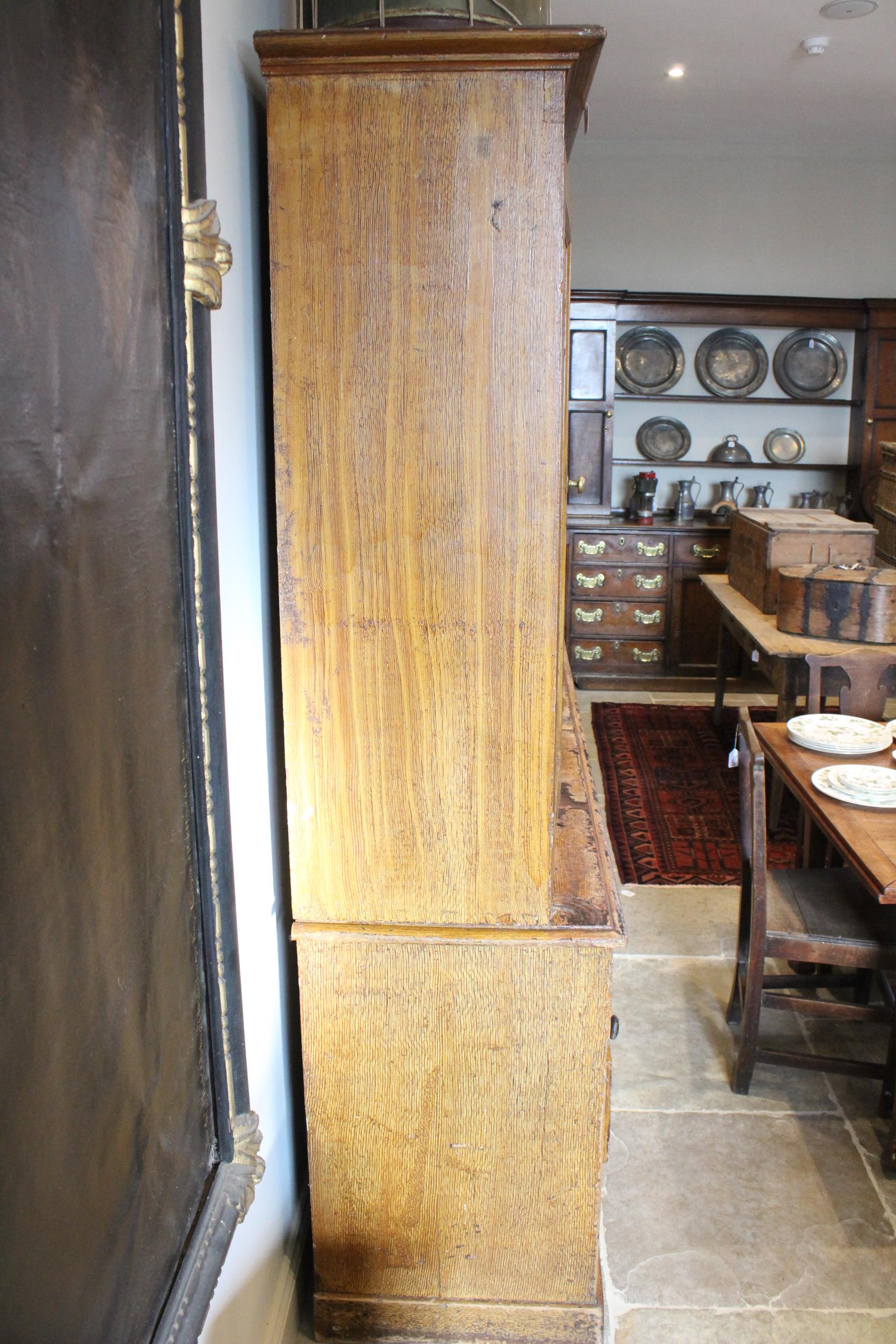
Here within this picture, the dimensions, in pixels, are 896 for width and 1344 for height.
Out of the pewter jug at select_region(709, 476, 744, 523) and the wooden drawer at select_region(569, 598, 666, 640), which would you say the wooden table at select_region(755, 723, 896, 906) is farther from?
the pewter jug at select_region(709, 476, 744, 523)

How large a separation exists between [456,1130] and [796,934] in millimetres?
1078

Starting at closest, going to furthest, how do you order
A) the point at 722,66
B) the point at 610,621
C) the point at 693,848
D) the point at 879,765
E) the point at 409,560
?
the point at 409,560
the point at 879,765
the point at 693,848
the point at 722,66
the point at 610,621

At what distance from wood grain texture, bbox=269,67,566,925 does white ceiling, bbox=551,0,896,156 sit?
106 inches

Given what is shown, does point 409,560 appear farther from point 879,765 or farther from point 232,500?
point 879,765

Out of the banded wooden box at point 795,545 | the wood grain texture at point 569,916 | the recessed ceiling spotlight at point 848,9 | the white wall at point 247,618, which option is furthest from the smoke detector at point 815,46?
the wood grain texture at point 569,916

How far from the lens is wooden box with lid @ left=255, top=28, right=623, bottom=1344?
4.27 ft

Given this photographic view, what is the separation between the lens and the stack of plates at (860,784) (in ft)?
7.86

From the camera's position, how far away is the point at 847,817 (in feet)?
7.68

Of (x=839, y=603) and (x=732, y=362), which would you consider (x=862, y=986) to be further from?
(x=732, y=362)

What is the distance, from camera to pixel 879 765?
105 inches

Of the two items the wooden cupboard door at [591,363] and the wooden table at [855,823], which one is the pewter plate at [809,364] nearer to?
the wooden cupboard door at [591,363]

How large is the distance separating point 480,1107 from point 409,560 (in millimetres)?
885

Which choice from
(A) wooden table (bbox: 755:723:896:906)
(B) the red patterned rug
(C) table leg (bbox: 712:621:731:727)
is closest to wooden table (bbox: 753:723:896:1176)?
(A) wooden table (bbox: 755:723:896:906)

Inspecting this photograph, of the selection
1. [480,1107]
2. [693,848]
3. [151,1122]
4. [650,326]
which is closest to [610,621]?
[650,326]
